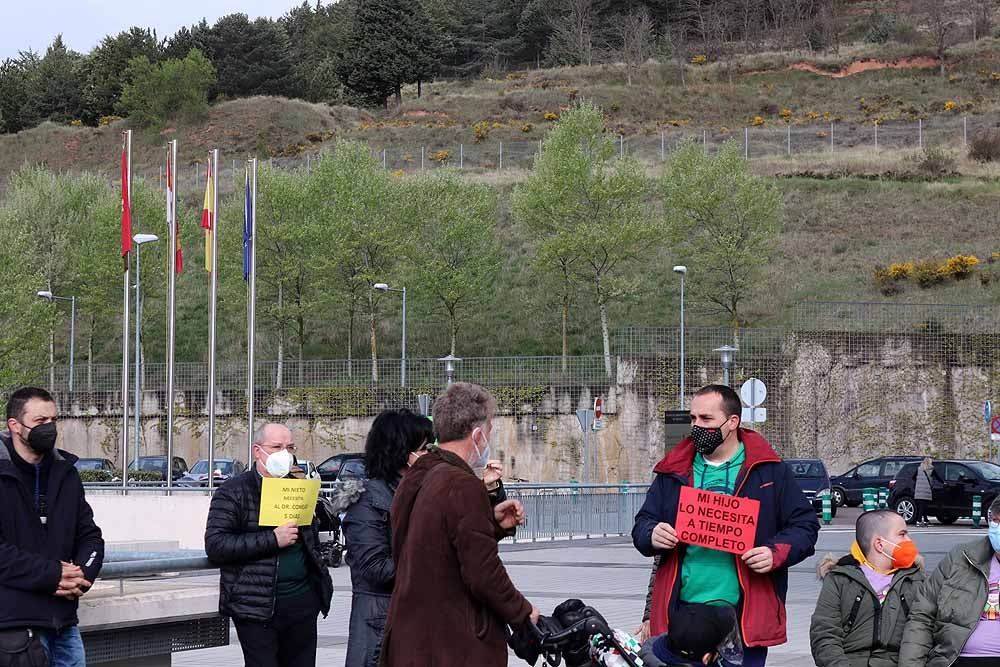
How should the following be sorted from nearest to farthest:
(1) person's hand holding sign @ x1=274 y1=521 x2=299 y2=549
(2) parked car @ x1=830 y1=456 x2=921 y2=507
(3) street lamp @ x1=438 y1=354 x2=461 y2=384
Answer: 1. (1) person's hand holding sign @ x1=274 y1=521 x2=299 y2=549
2. (2) parked car @ x1=830 y1=456 x2=921 y2=507
3. (3) street lamp @ x1=438 y1=354 x2=461 y2=384

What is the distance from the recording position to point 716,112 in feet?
358

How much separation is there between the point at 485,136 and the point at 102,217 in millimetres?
38674

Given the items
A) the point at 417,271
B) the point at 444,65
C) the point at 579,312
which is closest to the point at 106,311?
the point at 417,271

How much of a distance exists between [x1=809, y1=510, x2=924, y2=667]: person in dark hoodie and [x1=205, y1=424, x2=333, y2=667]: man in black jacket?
259cm

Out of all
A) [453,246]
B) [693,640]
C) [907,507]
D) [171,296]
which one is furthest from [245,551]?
[453,246]

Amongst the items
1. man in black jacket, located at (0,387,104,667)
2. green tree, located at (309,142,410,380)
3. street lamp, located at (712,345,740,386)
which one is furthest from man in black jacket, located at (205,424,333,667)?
green tree, located at (309,142,410,380)

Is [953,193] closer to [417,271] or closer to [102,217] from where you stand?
[417,271]

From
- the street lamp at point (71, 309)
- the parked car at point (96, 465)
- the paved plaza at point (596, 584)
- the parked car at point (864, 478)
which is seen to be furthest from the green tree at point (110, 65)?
the paved plaza at point (596, 584)

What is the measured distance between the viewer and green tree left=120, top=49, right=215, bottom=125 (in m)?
115

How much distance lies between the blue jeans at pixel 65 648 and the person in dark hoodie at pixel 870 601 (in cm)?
350

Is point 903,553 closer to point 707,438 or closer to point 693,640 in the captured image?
point 707,438

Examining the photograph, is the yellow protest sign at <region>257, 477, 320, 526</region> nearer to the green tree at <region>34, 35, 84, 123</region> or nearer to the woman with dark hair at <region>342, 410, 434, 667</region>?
the woman with dark hair at <region>342, 410, 434, 667</region>

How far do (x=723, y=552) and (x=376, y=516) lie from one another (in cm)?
170

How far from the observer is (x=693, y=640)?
6355 millimetres
